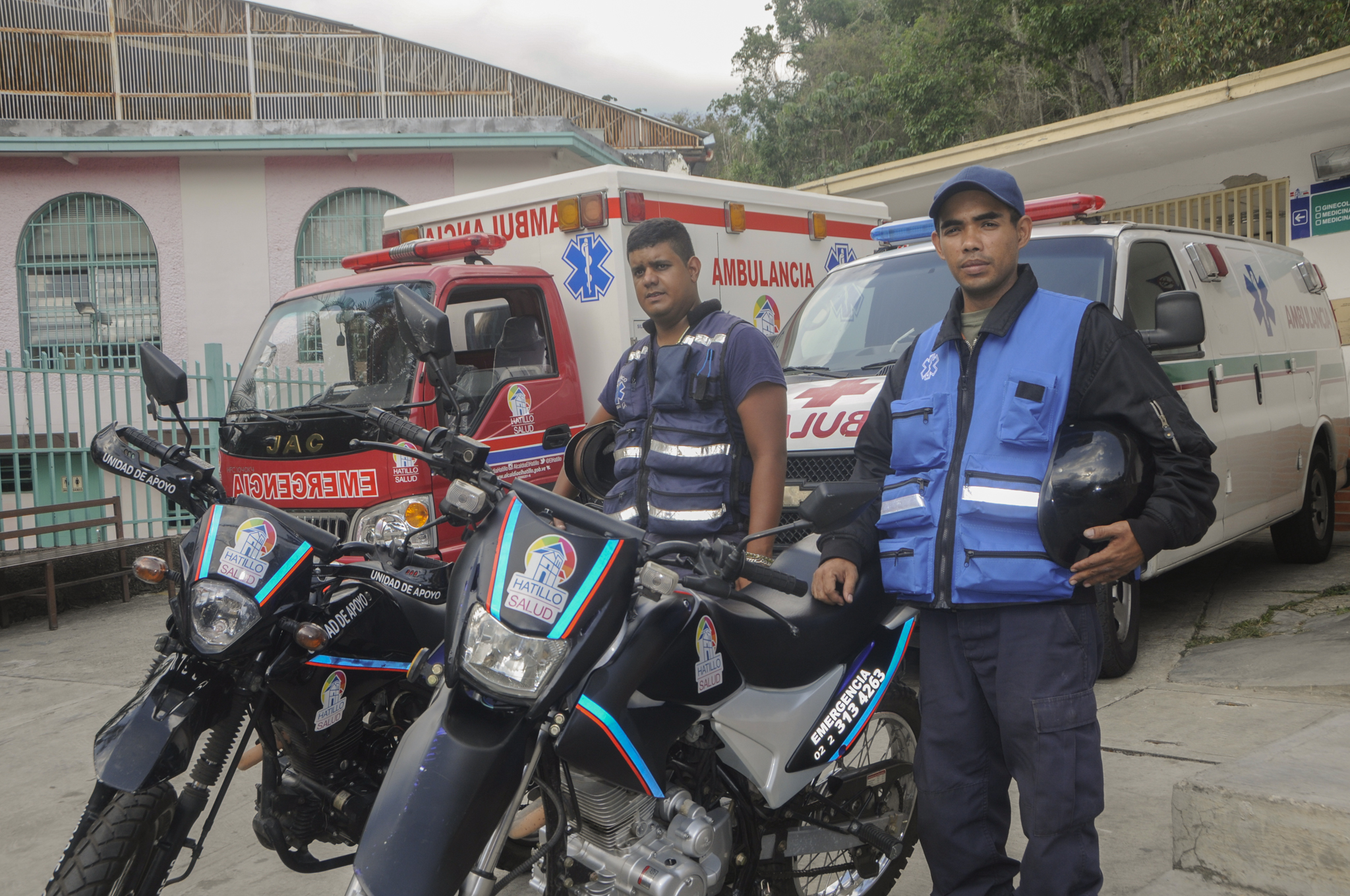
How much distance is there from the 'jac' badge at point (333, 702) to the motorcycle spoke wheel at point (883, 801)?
4.30 feet

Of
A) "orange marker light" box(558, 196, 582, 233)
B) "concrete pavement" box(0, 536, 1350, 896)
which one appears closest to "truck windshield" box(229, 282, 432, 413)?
"orange marker light" box(558, 196, 582, 233)

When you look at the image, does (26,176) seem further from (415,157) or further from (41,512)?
(41,512)

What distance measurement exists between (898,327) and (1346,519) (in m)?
5.86

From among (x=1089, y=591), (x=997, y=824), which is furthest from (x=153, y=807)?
(x=1089, y=591)

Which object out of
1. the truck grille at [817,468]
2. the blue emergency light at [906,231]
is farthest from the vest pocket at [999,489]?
the blue emergency light at [906,231]

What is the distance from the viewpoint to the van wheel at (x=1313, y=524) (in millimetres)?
7277

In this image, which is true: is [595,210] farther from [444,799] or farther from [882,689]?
[444,799]

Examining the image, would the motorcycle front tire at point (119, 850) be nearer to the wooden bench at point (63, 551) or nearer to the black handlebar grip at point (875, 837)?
the black handlebar grip at point (875, 837)

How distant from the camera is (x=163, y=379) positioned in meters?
2.96

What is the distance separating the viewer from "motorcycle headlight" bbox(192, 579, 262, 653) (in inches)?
104

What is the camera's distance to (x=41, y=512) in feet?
24.9

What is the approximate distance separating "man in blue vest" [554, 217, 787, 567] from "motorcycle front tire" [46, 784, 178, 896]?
147 centimetres

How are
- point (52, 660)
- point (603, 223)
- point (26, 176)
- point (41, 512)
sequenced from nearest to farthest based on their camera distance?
point (603, 223) < point (52, 660) < point (41, 512) < point (26, 176)

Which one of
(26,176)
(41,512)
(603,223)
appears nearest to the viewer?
(603,223)
